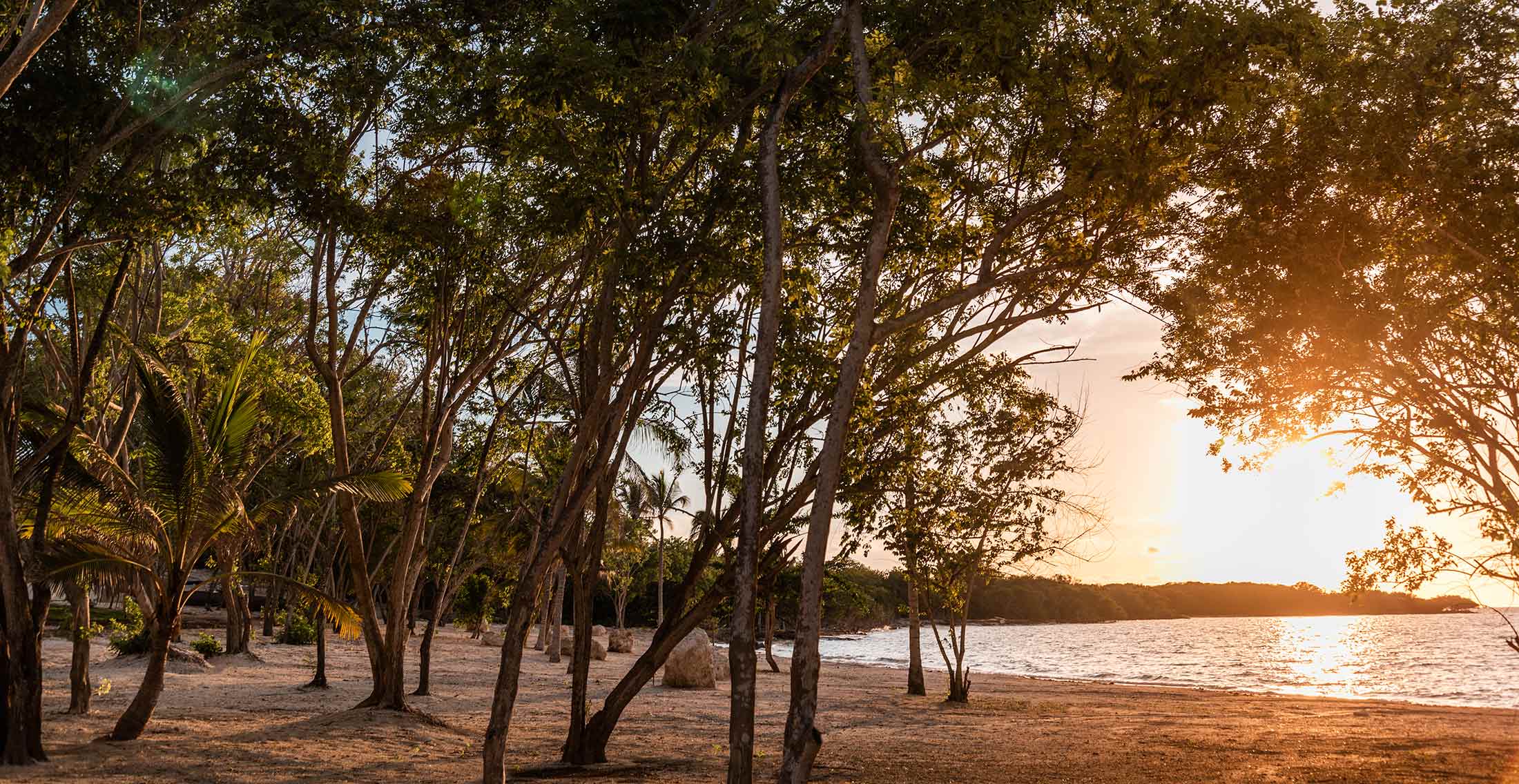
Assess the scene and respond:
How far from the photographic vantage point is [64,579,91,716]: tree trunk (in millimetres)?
11836

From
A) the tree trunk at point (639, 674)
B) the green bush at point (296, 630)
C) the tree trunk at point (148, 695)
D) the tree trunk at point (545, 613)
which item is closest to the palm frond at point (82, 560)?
the tree trunk at point (148, 695)

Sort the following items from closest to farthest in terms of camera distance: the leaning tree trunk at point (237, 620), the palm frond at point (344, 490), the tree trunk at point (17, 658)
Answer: the tree trunk at point (17, 658), the palm frond at point (344, 490), the leaning tree trunk at point (237, 620)

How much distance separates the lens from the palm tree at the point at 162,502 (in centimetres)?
1070

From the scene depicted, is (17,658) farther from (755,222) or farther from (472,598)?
(472,598)

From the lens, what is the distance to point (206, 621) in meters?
38.4

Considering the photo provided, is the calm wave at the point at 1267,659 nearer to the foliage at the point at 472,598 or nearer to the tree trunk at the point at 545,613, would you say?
the tree trunk at the point at 545,613

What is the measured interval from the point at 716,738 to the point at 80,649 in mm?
8627

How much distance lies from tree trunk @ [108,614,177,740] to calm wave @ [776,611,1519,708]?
32.9 meters

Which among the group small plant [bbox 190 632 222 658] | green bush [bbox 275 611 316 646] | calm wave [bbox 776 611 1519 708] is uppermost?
small plant [bbox 190 632 222 658]

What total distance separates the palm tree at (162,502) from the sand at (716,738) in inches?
60.4

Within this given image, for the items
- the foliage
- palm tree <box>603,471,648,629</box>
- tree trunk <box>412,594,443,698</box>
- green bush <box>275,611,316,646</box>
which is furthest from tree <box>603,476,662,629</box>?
tree trunk <box>412,594,443,698</box>

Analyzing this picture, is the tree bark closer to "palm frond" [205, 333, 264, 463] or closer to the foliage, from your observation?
"palm frond" [205, 333, 264, 463]

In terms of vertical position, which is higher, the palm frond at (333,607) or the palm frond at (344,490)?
the palm frond at (344,490)

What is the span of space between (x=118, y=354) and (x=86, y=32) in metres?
7.99
